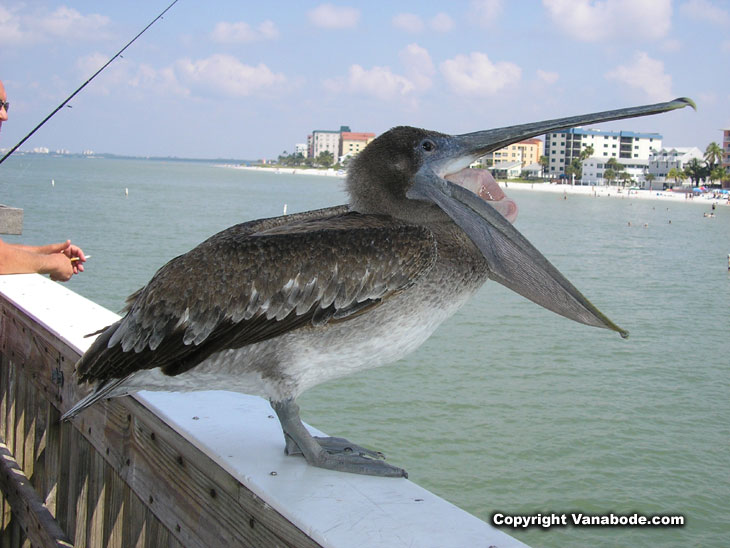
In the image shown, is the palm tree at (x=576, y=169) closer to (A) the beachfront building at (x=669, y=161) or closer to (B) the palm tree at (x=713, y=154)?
(A) the beachfront building at (x=669, y=161)

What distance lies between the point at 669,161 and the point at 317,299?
14294 cm

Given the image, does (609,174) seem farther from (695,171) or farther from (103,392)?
Answer: (103,392)

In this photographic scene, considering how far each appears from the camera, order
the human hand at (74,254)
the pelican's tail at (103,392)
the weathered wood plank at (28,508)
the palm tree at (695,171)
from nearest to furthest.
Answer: the pelican's tail at (103,392) < the weathered wood plank at (28,508) < the human hand at (74,254) < the palm tree at (695,171)

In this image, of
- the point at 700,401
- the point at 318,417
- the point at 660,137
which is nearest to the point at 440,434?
the point at 318,417

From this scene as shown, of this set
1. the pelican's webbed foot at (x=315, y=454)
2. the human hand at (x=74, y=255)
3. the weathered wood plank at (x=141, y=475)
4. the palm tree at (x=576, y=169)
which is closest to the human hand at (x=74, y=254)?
the human hand at (x=74, y=255)

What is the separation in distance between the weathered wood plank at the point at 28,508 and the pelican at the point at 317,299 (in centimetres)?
113

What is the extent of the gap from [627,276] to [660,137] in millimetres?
129906

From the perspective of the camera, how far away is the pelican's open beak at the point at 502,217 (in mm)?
1856

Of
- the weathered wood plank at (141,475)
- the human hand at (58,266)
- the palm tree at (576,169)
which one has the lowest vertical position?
the weathered wood plank at (141,475)

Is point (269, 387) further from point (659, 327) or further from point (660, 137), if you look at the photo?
point (660, 137)

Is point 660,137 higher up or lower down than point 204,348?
higher up

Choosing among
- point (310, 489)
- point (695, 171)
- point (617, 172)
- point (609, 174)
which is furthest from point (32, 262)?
point (617, 172)

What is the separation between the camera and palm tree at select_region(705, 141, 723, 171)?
114m

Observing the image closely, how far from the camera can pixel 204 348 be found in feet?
6.33
